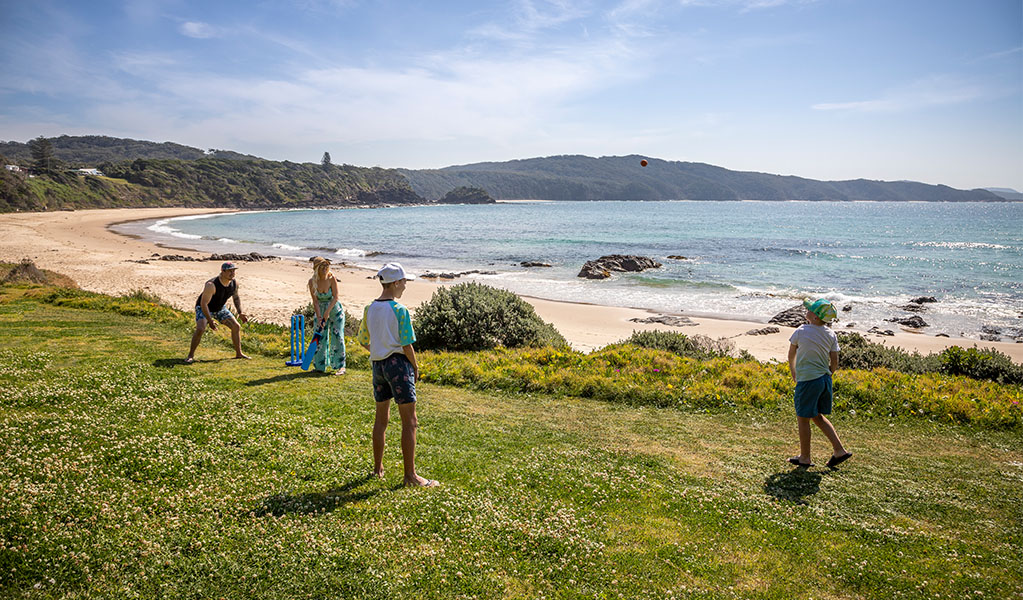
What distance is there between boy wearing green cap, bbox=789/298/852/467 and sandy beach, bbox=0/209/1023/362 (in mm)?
9148

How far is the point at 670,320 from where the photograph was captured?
2492 cm

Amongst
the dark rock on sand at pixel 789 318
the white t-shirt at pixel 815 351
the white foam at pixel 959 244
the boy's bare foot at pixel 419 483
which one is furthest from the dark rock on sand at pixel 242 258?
the white foam at pixel 959 244

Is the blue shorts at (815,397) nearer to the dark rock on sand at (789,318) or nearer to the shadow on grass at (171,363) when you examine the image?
the shadow on grass at (171,363)

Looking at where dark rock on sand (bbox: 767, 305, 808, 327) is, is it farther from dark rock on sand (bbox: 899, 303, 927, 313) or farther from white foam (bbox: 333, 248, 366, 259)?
white foam (bbox: 333, 248, 366, 259)

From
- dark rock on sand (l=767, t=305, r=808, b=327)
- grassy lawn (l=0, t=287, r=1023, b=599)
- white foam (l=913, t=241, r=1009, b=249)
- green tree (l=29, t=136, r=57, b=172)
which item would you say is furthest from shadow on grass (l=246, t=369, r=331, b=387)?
green tree (l=29, t=136, r=57, b=172)

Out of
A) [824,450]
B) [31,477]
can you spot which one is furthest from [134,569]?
[824,450]

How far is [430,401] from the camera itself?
993cm

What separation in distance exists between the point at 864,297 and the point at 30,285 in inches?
1589

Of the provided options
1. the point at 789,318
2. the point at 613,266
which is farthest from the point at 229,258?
the point at 789,318

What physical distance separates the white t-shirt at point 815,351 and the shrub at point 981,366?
8.52 metres

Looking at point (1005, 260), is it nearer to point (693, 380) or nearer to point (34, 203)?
point (693, 380)

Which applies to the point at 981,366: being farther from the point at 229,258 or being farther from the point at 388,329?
the point at 229,258

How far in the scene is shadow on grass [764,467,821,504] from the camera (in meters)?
6.36

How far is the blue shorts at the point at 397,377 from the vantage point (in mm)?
5926
